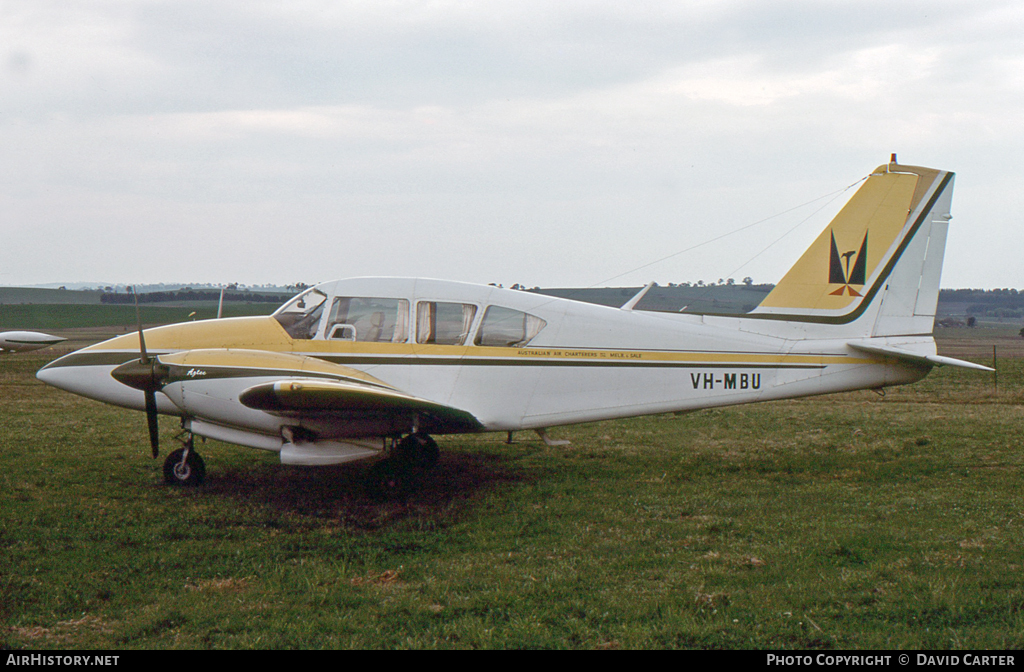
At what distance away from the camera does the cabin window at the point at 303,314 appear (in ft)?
30.1

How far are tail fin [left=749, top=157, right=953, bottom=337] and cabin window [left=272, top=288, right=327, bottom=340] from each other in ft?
18.8

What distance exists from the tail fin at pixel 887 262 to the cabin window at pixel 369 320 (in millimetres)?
4690

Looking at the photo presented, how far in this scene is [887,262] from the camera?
9.80m

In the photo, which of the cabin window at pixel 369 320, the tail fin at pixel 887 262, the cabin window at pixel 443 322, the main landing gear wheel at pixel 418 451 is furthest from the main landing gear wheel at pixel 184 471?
the tail fin at pixel 887 262

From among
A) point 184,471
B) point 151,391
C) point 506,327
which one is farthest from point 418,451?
point 151,391

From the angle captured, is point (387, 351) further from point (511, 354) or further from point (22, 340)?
point (22, 340)

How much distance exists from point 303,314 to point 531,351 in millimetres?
2910

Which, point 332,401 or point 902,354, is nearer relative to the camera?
point 332,401

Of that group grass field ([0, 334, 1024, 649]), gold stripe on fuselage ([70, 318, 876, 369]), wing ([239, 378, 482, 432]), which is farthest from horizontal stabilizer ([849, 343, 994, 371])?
wing ([239, 378, 482, 432])

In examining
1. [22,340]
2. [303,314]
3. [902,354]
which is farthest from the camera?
[902,354]

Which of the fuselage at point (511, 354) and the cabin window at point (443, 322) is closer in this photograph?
the fuselage at point (511, 354)

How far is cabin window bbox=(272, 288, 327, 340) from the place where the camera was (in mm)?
9172

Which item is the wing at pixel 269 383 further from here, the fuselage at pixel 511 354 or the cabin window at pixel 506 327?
the cabin window at pixel 506 327
